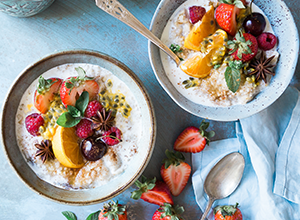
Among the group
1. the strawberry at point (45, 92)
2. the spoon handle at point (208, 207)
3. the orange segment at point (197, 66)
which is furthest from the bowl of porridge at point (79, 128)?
the spoon handle at point (208, 207)

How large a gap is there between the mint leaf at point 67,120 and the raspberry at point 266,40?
1.08 m

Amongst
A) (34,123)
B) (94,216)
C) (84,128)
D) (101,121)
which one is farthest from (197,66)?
(94,216)

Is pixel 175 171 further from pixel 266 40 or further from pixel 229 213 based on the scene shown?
pixel 266 40

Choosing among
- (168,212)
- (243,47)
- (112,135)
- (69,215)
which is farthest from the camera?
(69,215)

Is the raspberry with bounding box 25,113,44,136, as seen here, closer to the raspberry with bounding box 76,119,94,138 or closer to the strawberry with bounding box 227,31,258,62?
the raspberry with bounding box 76,119,94,138

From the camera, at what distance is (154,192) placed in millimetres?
1580

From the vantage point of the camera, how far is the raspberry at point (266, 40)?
1404mm

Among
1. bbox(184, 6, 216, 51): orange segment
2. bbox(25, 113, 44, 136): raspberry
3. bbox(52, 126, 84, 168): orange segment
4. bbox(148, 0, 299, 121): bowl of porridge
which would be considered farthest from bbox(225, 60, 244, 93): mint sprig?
bbox(25, 113, 44, 136): raspberry

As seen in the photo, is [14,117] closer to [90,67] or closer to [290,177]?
[90,67]

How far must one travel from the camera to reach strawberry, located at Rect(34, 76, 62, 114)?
1370 mm

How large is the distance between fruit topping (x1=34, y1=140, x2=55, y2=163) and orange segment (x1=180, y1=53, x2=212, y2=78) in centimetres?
→ 86

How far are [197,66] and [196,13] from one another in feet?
0.95

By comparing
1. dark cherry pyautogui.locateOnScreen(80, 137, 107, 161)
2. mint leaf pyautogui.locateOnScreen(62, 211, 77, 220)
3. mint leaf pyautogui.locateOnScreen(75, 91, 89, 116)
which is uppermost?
mint leaf pyautogui.locateOnScreen(75, 91, 89, 116)

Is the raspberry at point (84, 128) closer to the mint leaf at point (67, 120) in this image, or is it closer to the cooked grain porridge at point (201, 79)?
the mint leaf at point (67, 120)
